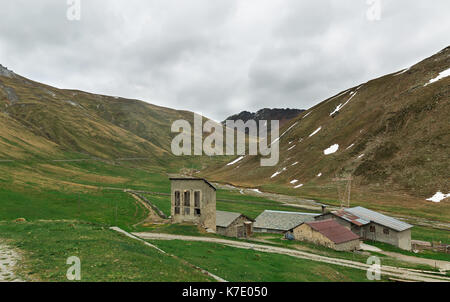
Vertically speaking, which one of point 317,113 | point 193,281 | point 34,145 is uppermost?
point 317,113

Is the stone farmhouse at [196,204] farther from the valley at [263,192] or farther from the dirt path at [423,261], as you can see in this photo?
the dirt path at [423,261]

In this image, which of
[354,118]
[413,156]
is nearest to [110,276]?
[413,156]

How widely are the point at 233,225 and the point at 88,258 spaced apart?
35049 millimetres

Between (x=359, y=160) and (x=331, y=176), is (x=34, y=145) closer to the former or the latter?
(x=331, y=176)

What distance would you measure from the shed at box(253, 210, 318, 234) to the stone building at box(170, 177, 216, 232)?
1721 centimetres

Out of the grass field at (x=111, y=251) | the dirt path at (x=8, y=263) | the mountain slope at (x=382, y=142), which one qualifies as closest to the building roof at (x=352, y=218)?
the grass field at (x=111, y=251)

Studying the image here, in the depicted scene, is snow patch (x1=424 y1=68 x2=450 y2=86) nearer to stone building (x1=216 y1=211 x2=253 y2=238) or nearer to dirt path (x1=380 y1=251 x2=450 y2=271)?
dirt path (x1=380 y1=251 x2=450 y2=271)

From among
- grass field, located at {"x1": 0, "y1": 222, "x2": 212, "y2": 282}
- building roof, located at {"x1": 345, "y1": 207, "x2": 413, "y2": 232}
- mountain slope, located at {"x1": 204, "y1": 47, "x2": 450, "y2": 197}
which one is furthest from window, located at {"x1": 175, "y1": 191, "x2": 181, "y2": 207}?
mountain slope, located at {"x1": 204, "y1": 47, "x2": 450, "y2": 197}

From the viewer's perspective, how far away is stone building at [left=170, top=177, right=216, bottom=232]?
156 ft

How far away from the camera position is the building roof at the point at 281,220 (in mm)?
59688

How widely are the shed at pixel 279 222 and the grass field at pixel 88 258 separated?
4112 centimetres

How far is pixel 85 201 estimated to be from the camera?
6850cm

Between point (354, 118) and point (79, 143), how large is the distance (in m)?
181

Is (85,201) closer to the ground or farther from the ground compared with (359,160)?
closer to the ground
